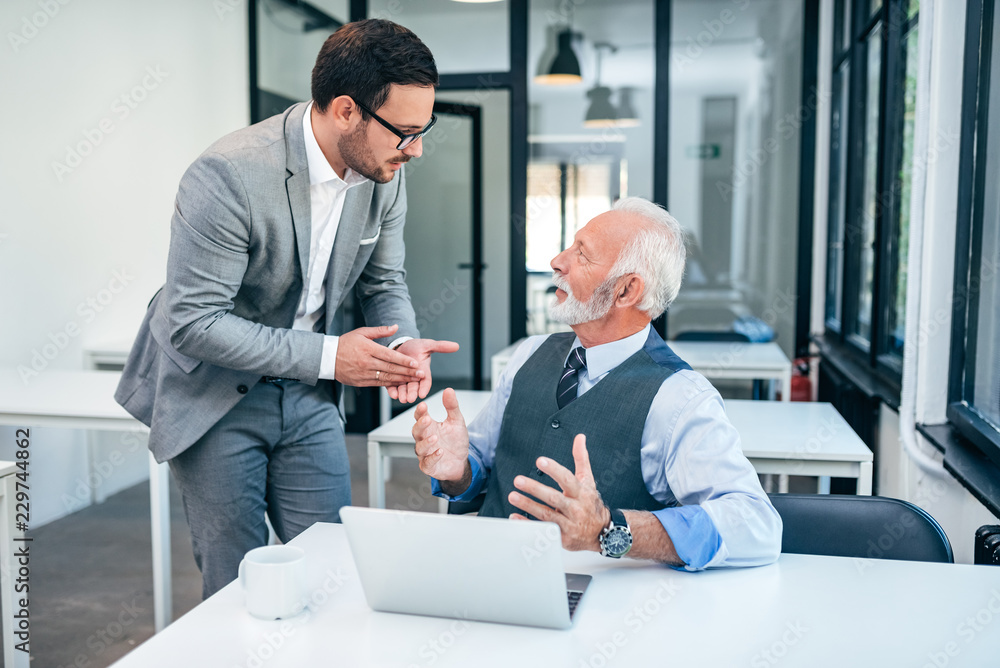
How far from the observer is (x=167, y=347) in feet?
5.85

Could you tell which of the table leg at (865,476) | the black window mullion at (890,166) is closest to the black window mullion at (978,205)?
the table leg at (865,476)

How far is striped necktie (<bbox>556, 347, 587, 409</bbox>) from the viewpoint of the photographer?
163cm

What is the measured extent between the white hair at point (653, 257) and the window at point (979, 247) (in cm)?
110

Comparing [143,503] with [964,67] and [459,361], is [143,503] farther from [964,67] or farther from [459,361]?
[964,67]

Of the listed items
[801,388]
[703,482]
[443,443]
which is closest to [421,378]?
[443,443]

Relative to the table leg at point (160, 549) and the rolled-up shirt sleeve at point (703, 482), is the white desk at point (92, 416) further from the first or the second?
the rolled-up shirt sleeve at point (703, 482)

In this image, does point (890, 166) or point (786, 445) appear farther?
point (890, 166)

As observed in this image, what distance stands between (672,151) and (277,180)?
11.9 feet

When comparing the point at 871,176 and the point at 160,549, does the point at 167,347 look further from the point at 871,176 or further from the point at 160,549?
the point at 871,176

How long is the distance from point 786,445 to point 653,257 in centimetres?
88

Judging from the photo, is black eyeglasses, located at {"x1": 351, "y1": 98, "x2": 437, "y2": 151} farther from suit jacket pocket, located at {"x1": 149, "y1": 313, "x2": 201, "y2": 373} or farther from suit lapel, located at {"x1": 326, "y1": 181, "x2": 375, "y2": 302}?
suit jacket pocket, located at {"x1": 149, "y1": 313, "x2": 201, "y2": 373}

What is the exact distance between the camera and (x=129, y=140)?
4133 mm

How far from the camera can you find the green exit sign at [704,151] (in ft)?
16.1

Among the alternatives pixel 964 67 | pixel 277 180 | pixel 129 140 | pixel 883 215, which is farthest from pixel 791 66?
pixel 277 180
